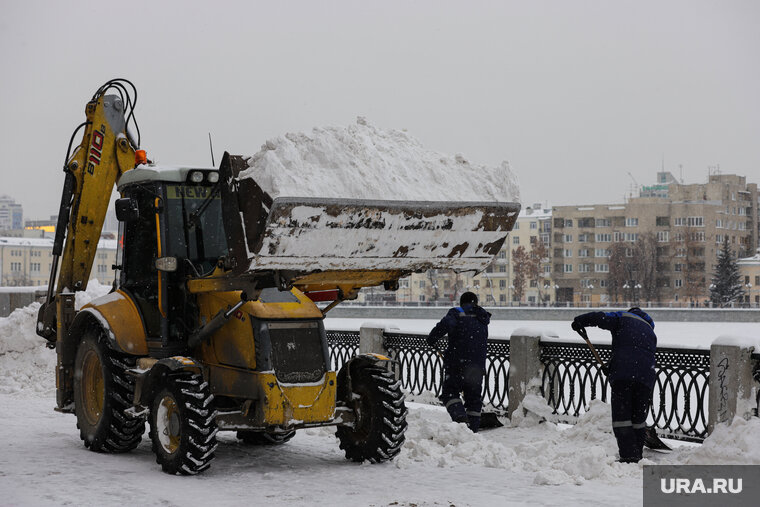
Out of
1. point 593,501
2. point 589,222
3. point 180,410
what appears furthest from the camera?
point 589,222

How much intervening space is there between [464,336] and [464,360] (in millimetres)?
268

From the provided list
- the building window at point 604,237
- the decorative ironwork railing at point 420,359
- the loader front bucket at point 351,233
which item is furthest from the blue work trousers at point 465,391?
the building window at point 604,237

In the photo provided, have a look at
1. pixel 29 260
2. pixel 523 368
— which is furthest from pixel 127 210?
pixel 29 260

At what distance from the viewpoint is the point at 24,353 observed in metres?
16.5

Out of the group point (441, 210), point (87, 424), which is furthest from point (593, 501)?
point (87, 424)

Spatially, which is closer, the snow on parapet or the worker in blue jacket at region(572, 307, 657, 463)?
the worker in blue jacket at region(572, 307, 657, 463)

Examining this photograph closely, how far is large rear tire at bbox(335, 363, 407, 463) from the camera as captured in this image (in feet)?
29.6

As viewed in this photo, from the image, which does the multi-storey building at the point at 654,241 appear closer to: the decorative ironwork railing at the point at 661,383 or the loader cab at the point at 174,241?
the decorative ironwork railing at the point at 661,383

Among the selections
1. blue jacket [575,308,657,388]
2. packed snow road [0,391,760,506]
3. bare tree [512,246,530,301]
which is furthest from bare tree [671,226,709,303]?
blue jacket [575,308,657,388]

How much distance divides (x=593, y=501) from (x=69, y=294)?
241 inches

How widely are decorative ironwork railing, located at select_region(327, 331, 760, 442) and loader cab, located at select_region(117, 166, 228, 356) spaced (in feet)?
14.9

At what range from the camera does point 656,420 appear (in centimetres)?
1071

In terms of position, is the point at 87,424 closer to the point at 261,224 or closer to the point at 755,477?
the point at 261,224

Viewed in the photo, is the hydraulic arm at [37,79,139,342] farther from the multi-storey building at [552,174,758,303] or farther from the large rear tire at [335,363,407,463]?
the multi-storey building at [552,174,758,303]
